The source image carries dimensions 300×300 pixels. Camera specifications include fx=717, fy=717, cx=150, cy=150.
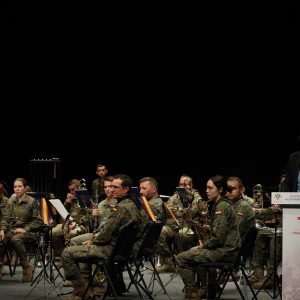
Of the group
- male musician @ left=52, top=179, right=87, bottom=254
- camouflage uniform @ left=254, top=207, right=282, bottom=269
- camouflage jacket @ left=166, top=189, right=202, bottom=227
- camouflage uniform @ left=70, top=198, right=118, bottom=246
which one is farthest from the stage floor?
camouflage jacket @ left=166, top=189, right=202, bottom=227

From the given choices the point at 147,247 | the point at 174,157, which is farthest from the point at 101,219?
the point at 174,157

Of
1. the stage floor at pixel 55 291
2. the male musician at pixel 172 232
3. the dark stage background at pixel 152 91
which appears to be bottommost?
the stage floor at pixel 55 291

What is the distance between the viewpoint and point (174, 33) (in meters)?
15.0

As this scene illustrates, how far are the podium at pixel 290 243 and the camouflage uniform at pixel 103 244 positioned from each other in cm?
249

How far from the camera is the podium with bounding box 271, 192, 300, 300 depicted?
18.1 feet

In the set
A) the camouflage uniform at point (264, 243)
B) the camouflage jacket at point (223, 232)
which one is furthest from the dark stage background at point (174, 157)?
the camouflage jacket at point (223, 232)

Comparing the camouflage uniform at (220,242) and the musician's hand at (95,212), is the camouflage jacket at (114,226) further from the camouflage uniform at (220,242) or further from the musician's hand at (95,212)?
the musician's hand at (95,212)

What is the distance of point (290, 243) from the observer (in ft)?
18.2

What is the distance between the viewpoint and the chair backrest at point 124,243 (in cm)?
756

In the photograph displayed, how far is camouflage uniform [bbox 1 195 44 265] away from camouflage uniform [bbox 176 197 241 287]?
342cm

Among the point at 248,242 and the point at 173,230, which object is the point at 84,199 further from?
the point at 173,230

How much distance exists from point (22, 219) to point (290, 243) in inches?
244

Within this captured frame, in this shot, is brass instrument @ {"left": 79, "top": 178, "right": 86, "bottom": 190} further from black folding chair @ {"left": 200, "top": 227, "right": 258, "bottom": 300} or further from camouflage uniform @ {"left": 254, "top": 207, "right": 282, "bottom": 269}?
black folding chair @ {"left": 200, "top": 227, "right": 258, "bottom": 300}

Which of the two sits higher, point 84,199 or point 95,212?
point 84,199
